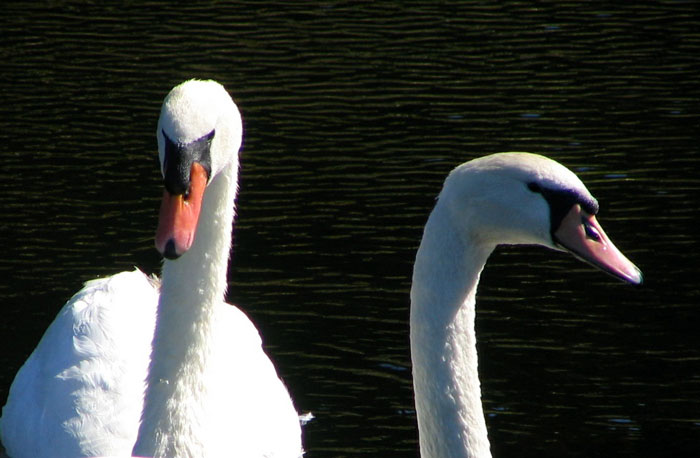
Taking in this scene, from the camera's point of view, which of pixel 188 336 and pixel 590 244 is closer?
pixel 590 244

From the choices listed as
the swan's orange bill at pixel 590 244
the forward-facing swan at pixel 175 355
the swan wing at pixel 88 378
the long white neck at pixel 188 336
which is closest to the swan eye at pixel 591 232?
the swan's orange bill at pixel 590 244

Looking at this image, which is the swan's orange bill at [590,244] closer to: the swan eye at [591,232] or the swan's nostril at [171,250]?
the swan eye at [591,232]

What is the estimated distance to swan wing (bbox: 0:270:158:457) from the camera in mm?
6992

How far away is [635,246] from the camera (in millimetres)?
9930

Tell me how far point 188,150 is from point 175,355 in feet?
3.29

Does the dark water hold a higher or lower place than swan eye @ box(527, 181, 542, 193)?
higher

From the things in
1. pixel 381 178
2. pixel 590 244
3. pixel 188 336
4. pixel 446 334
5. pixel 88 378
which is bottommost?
pixel 446 334

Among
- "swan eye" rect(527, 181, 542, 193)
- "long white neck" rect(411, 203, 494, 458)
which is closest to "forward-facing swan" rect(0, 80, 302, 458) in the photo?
"long white neck" rect(411, 203, 494, 458)

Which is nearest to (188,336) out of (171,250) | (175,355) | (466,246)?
(175,355)

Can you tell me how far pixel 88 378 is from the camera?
727cm

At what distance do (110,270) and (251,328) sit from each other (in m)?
2.06

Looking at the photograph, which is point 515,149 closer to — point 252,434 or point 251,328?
point 251,328

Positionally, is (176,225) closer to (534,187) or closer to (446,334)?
(446,334)

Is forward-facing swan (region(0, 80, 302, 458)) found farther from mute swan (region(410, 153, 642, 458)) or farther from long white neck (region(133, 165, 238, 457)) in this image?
mute swan (region(410, 153, 642, 458))
